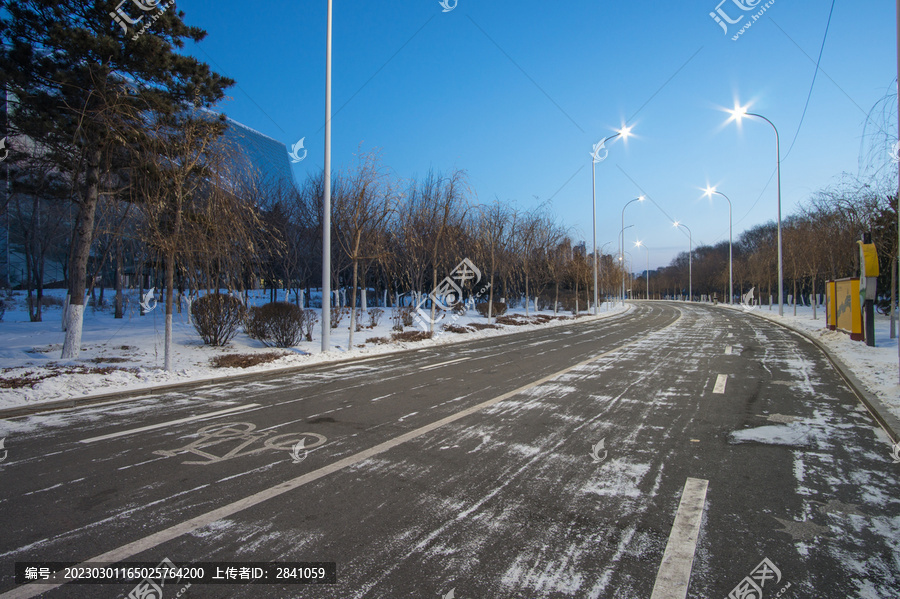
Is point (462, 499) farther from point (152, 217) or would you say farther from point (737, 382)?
point (152, 217)

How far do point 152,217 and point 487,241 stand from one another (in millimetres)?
22921

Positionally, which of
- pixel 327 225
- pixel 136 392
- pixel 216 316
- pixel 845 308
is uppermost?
pixel 327 225

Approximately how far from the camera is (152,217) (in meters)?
9.73

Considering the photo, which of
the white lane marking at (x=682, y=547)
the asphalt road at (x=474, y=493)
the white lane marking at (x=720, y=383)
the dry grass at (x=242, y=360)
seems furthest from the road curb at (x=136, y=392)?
the white lane marking at (x=720, y=383)

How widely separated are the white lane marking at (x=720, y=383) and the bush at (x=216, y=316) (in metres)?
12.7

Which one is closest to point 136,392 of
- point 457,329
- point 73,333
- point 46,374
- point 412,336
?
point 46,374

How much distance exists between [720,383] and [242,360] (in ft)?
35.1

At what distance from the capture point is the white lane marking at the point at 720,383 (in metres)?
7.88

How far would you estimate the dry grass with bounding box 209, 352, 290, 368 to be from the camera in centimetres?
1083

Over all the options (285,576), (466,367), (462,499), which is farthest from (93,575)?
(466,367)

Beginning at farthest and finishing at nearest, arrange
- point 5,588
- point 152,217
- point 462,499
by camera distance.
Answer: point 152,217 < point 462,499 < point 5,588

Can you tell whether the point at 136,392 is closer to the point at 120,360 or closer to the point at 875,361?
the point at 120,360

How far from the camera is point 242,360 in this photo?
11.1 metres

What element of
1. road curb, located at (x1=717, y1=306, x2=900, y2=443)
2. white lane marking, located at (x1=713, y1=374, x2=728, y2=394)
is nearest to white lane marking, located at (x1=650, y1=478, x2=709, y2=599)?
road curb, located at (x1=717, y1=306, x2=900, y2=443)
